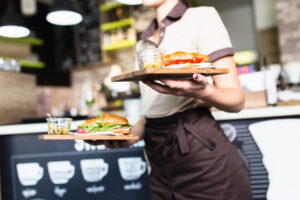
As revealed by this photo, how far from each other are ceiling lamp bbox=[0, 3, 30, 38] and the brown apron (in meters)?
3.38

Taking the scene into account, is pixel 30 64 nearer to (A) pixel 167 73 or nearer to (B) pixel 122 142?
(B) pixel 122 142

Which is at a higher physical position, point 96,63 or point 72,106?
point 96,63

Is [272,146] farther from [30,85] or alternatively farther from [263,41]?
[263,41]

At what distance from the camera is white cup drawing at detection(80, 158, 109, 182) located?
184cm

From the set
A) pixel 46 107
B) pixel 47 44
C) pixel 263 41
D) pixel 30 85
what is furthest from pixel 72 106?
pixel 263 41

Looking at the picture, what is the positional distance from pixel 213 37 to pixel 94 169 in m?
1.20

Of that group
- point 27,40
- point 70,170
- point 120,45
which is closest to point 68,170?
point 70,170

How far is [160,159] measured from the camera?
118cm

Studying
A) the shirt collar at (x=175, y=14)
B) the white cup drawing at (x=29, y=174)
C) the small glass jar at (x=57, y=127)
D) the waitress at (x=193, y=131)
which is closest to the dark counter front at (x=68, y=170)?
the white cup drawing at (x=29, y=174)

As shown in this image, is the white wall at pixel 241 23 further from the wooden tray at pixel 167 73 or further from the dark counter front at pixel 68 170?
the wooden tray at pixel 167 73

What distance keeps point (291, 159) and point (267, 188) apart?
21 centimetres

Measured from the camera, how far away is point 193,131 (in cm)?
110

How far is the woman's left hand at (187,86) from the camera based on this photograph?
31.6 inches

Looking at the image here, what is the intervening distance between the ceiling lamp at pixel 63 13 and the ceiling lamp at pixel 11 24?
72cm
